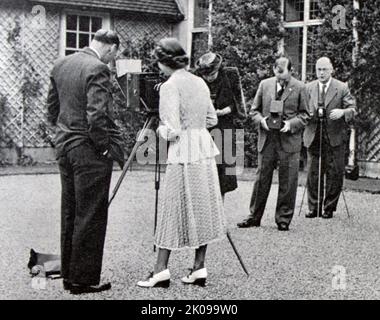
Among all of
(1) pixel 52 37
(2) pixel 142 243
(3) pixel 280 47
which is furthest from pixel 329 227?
(1) pixel 52 37

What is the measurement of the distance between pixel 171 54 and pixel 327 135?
4636 millimetres

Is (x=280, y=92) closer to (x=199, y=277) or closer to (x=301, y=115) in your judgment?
(x=301, y=115)

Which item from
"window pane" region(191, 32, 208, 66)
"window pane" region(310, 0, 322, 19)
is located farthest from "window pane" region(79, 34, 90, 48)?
"window pane" region(310, 0, 322, 19)

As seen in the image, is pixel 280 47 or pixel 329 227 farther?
pixel 280 47

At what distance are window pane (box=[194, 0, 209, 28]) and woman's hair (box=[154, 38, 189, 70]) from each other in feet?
39.3

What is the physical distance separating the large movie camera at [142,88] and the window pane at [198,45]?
9999 millimetres

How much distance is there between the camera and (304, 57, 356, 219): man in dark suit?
9.34 m

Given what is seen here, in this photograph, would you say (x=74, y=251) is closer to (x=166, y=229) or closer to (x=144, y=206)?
(x=166, y=229)

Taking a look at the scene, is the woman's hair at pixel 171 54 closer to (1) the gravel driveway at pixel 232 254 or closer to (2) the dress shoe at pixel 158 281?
(2) the dress shoe at pixel 158 281

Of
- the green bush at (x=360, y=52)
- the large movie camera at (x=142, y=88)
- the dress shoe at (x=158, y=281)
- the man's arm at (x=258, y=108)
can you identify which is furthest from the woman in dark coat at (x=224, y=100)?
the green bush at (x=360, y=52)

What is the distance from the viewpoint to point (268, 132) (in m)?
8.45

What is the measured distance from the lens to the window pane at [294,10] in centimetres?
1498

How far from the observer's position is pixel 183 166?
211 inches

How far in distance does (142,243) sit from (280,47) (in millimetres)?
8706
